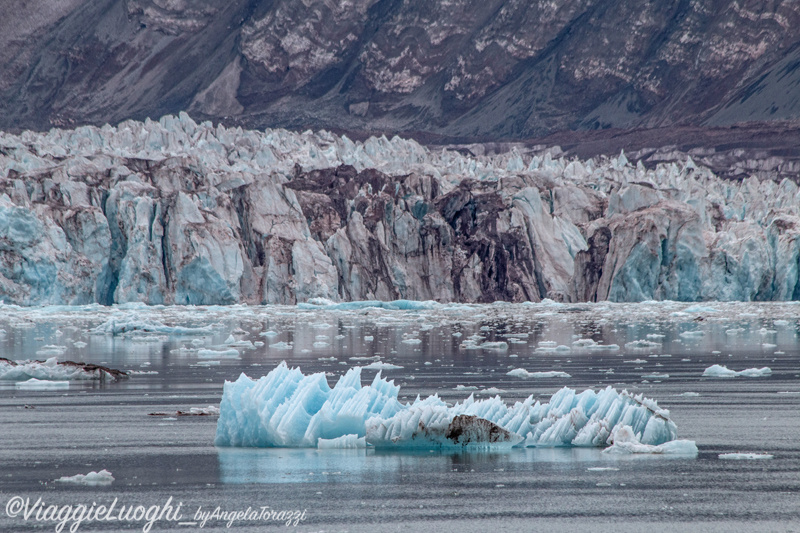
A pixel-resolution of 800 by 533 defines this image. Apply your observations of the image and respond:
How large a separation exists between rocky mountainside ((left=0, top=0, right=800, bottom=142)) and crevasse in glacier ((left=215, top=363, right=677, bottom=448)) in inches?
6063

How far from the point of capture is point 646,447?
7.49 m

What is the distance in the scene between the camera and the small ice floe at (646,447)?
746cm

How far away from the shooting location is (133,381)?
1309 cm

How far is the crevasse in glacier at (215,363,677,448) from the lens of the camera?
7754 millimetres

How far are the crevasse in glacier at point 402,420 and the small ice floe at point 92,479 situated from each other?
4.60 ft

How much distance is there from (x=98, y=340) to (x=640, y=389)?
15370mm

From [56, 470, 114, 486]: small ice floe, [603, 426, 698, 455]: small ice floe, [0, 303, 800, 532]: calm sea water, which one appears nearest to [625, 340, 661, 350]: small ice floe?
[0, 303, 800, 532]: calm sea water

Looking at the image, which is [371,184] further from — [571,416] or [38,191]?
[571,416]

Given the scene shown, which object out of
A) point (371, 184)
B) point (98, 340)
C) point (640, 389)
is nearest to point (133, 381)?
point (640, 389)

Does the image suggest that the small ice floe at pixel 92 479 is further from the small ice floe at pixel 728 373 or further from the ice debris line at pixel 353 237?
the ice debris line at pixel 353 237

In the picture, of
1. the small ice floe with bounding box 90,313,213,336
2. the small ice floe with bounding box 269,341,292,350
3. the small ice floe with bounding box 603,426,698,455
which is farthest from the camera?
the small ice floe with bounding box 90,313,213,336

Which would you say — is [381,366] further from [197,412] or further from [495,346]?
[495,346]

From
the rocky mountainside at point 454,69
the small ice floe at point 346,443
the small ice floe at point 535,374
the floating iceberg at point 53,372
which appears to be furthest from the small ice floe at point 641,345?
the rocky mountainside at point 454,69

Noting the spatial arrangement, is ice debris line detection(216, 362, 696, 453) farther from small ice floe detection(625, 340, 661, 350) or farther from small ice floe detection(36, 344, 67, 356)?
small ice floe detection(625, 340, 661, 350)
